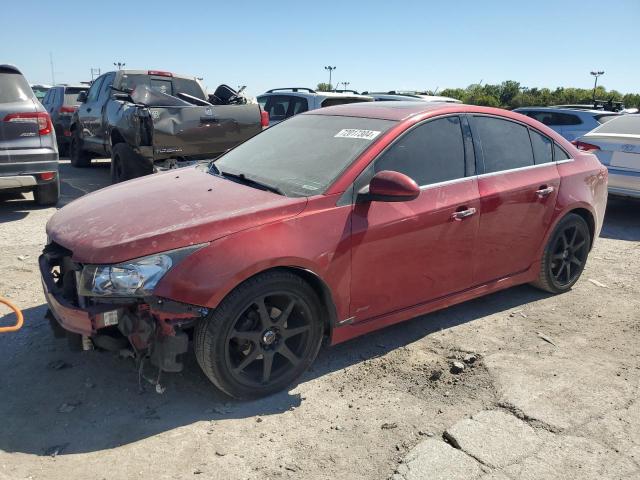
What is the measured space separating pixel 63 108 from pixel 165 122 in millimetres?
7083

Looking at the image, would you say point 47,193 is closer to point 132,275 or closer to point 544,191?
point 132,275

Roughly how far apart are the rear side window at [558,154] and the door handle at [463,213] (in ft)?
4.21

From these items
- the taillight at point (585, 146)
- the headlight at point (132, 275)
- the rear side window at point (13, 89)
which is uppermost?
the rear side window at point (13, 89)

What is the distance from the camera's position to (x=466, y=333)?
13.6ft

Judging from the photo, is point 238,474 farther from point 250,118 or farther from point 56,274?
point 250,118

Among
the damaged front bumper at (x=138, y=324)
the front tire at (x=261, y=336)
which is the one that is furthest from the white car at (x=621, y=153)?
the damaged front bumper at (x=138, y=324)

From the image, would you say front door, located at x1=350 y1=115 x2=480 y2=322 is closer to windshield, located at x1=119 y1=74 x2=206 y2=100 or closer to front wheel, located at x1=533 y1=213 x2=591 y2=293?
front wheel, located at x1=533 y1=213 x2=591 y2=293

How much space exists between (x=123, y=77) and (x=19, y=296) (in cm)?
574

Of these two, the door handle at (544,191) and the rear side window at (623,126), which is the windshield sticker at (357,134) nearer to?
the door handle at (544,191)

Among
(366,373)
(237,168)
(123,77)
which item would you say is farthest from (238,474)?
(123,77)

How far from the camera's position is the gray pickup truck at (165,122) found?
7293 millimetres

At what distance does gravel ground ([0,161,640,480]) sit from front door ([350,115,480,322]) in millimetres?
458

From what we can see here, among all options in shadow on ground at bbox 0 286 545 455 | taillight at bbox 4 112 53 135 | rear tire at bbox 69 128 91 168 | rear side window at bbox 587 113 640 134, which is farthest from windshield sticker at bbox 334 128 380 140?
rear tire at bbox 69 128 91 168

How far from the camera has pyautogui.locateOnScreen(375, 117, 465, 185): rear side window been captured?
3.64m
